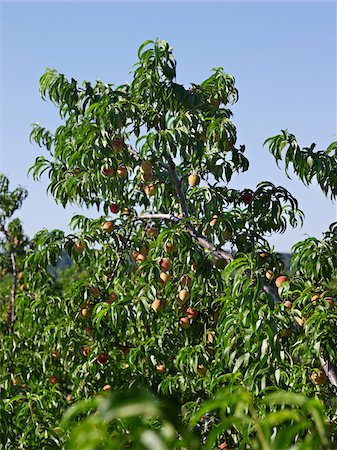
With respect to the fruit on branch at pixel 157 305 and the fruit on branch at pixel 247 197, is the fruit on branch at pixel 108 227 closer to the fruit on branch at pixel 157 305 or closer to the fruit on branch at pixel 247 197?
the fruit on branch at pixel 157 305

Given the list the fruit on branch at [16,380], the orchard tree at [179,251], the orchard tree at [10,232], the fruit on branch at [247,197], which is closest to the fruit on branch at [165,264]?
the orchard tree at [179,251]

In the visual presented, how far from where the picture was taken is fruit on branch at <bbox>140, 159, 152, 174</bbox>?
3418 millimetres

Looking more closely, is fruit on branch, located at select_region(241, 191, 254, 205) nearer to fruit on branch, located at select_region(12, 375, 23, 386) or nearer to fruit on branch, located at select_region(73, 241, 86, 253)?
fruit on branch, located at select_region(73, 241, 86, 253)

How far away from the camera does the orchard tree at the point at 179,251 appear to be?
9.26 ft

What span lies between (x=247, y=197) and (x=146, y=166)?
19.9 inches

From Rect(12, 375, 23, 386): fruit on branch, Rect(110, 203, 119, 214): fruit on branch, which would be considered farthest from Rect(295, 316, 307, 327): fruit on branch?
Rect(12, 375, 23, 386): fruit on branch

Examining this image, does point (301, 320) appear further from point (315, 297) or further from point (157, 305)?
point (157, 305)

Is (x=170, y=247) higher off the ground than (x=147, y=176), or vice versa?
(x=147, y=176)

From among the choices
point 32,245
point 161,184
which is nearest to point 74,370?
point 161,184

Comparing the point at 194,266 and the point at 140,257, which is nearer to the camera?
the point at 194,266

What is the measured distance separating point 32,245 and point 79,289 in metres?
2.76

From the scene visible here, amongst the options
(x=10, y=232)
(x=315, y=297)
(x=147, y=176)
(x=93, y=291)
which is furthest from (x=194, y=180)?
(x=10, y=232)

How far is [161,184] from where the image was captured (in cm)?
362

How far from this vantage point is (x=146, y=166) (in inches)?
135
